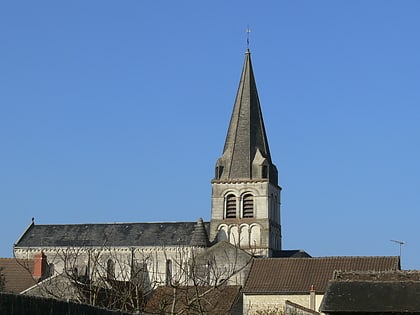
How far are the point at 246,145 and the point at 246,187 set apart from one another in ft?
11.5

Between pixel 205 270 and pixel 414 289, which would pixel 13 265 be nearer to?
pixel 205 270

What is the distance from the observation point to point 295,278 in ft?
152

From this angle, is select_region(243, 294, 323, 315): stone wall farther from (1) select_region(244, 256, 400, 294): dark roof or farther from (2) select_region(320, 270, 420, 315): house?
(2) select_region(320, 270, 420, 315): house

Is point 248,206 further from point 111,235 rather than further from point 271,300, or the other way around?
A: point 271,300

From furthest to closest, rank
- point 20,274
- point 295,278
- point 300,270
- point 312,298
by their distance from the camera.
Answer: point 20,274, point 300,270, point 295,278, point 312,298

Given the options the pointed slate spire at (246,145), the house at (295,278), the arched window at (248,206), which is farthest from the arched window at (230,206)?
the house at (295,278)

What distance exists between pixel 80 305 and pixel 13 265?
47.0 metres

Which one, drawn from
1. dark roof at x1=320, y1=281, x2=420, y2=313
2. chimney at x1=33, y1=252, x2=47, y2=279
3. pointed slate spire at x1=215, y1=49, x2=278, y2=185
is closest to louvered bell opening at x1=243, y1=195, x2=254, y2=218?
pointed slate spire at x1=215, y1=49, x2=278, y2=185

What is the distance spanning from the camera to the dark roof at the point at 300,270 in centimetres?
4547

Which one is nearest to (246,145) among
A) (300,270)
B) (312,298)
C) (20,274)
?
(20,274)

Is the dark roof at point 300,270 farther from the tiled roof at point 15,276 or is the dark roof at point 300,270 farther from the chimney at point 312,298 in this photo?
the tiled roof at point 15,276

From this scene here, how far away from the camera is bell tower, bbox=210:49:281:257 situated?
224ft

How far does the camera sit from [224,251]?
5866cm

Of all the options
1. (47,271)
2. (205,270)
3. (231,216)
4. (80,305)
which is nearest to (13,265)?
(47,271)
